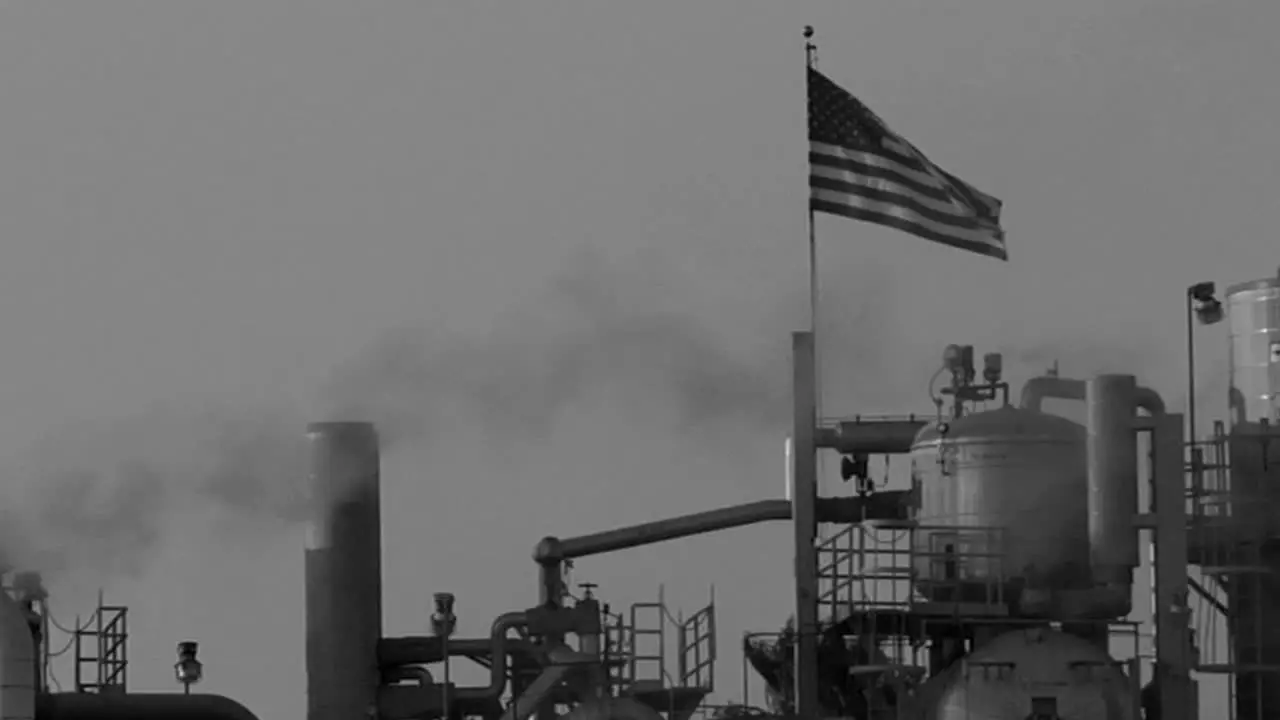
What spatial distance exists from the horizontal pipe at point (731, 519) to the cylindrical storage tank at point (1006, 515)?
85.9 inches

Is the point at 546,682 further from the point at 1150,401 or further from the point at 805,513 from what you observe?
the point at 1150,401

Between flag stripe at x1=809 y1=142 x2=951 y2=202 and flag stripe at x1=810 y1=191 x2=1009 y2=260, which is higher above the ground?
flag stripe at x1=809 y1=142 x2=951 y2=202

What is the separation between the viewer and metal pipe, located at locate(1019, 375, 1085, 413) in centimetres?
5931

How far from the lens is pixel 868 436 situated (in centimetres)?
6106

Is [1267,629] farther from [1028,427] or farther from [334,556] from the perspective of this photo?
[334,556]

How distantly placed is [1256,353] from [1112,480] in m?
4.97

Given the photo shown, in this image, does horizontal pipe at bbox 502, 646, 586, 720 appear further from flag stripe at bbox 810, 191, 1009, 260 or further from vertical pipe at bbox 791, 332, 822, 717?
flag stripe at bbox 810, 191, 1009, 260

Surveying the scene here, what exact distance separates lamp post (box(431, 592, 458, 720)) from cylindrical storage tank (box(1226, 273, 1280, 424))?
543 inches

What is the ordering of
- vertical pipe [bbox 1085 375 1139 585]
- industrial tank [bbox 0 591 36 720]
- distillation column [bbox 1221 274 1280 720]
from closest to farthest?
industrial tank [bbox 0 591 36 720] → vertical pipe [bbox 1085 375 1139 585] → distillation column [bbox 1221 274 1280 720]

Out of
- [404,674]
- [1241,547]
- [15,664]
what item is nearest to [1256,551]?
[1241,547]

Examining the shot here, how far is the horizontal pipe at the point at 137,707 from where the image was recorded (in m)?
53.1

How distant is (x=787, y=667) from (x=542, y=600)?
4.55m

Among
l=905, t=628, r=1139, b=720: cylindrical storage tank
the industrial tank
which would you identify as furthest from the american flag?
the industrial tank

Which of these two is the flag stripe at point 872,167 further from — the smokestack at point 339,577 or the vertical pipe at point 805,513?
the smokestack at point 339,577
